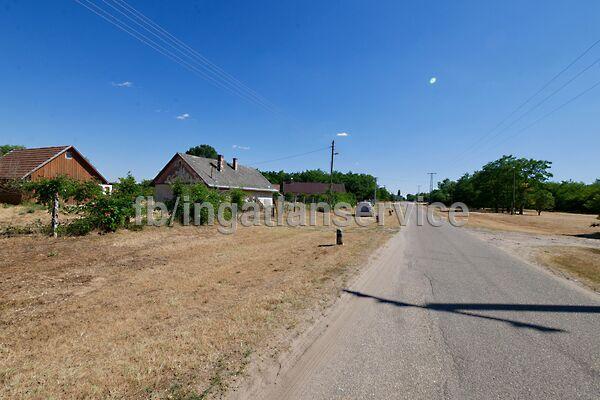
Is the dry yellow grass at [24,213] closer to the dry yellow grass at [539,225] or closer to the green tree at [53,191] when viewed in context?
the green tree at [53,191]

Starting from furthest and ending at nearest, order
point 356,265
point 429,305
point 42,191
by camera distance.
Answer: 1. point 42,191
2. point 356,265
3. point 429,305

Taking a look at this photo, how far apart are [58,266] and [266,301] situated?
19.1ft

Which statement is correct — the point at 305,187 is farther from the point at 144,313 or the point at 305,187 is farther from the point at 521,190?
the point at 144,313

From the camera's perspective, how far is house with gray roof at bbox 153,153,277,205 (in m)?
28.6

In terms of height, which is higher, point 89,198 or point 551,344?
point 89,198

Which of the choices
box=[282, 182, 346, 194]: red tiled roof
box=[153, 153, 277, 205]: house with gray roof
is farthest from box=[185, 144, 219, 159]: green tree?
box=[153, 153, 277, 205]: house with gray roof

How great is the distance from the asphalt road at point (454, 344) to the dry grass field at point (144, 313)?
2.38 ft

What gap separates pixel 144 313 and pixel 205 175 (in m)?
25.3

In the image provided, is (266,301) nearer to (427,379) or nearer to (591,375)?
(427,379)

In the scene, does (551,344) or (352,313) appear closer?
(551,344)

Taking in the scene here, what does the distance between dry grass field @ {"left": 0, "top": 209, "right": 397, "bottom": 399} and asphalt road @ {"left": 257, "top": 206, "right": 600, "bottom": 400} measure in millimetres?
726

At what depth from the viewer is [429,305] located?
5.56 meters

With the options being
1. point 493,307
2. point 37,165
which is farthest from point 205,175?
point 493,307

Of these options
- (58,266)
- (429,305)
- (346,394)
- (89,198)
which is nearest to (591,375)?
(429,305)
